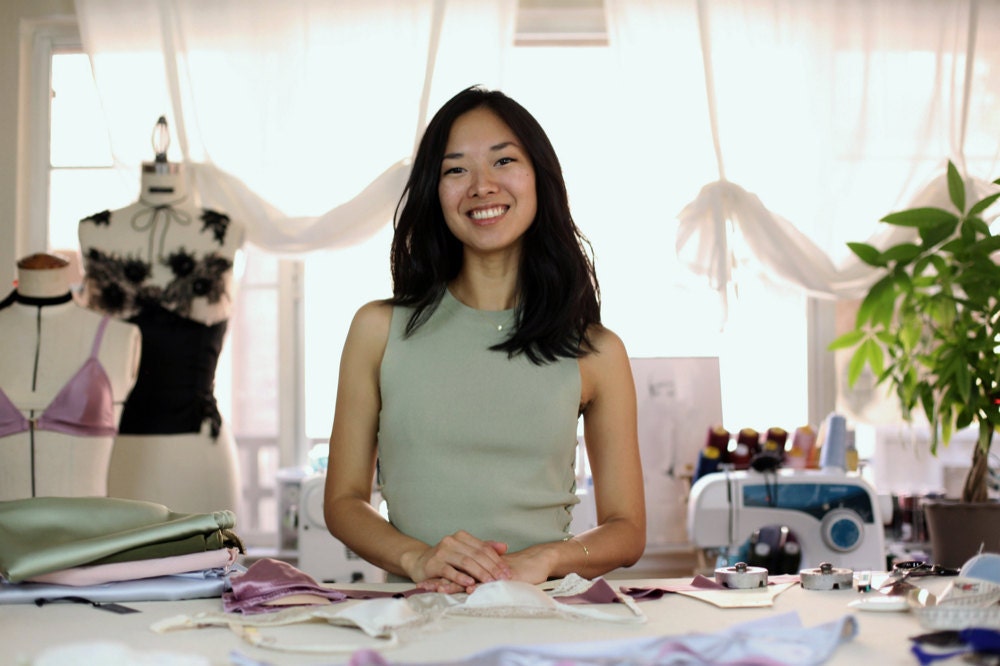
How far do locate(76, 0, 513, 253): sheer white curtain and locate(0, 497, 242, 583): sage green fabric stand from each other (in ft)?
8.63

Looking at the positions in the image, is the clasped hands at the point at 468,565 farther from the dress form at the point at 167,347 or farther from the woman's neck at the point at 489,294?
the dress form at the point at 167,347

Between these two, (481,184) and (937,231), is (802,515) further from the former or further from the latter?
(481,184)

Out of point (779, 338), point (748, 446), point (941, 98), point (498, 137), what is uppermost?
point (941, 98)

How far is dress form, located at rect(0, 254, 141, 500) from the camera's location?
119 inches

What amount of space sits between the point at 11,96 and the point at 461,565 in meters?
3.55

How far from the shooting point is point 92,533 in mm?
1680

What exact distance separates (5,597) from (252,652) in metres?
0.52

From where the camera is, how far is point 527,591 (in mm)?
1490

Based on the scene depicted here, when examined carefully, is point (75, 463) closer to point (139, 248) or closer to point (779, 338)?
point (139, 248)

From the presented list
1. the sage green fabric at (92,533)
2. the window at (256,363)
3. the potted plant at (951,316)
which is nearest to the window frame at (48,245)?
the window at (256,363)

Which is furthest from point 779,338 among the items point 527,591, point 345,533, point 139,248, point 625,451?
point 527,591

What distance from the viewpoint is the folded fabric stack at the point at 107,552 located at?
1.60m

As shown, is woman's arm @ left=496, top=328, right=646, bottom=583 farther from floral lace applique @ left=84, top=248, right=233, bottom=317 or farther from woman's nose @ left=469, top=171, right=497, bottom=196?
floral lace applique @ left=84, top=248, right=233, bottom=317

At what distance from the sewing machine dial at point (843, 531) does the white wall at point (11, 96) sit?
9.96ft
